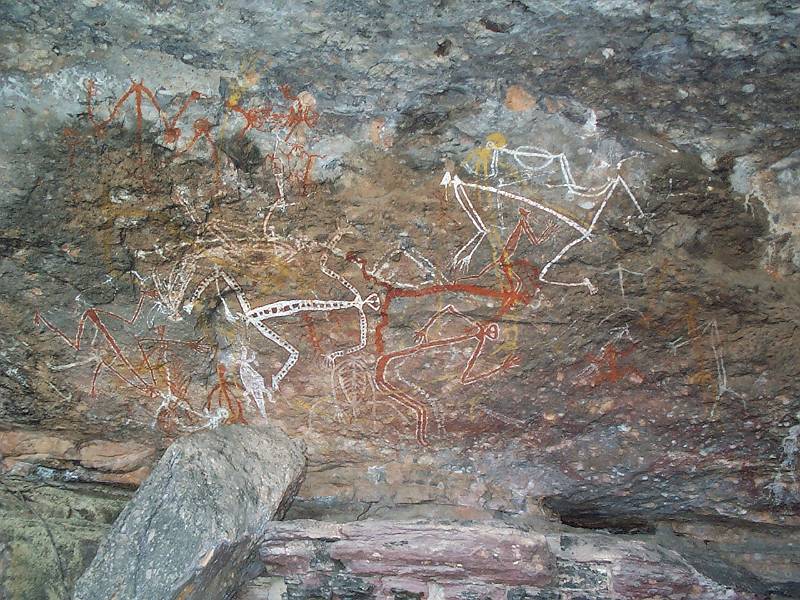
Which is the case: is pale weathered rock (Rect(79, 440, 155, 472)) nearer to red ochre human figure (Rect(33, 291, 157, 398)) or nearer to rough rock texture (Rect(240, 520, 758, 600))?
red ochre human figure (Rect(33, 291, 157, 398))

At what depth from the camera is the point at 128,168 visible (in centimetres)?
213

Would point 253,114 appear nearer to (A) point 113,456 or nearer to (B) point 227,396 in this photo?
(B) point 227,396

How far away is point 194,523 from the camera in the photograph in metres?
2.20

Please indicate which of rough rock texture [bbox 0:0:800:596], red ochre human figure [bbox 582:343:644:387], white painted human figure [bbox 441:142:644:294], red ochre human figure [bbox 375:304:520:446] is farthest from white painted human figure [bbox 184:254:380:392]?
red ochre human figure [bbox 582:343:644:387]

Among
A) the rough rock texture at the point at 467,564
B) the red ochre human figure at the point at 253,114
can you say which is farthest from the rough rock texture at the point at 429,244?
the rough rock texture at the point at 467,564

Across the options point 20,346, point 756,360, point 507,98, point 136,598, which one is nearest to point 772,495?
point 756,360

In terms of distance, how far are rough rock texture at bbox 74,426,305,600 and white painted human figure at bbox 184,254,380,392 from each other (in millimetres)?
370

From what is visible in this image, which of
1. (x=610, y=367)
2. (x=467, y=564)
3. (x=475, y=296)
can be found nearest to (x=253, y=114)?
(x=475, y=296)

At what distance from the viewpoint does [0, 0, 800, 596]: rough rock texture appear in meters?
1.99

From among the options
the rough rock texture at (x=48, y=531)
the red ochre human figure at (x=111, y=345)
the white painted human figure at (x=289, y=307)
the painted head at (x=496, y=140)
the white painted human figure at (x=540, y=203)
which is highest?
the painted head at (x=496, y=140)

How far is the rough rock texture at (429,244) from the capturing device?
1987mm

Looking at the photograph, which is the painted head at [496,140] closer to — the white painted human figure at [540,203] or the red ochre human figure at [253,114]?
the white painted human figure at [540,203]

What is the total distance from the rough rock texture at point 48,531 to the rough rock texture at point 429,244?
23 centimetres

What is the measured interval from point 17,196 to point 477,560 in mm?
1759
